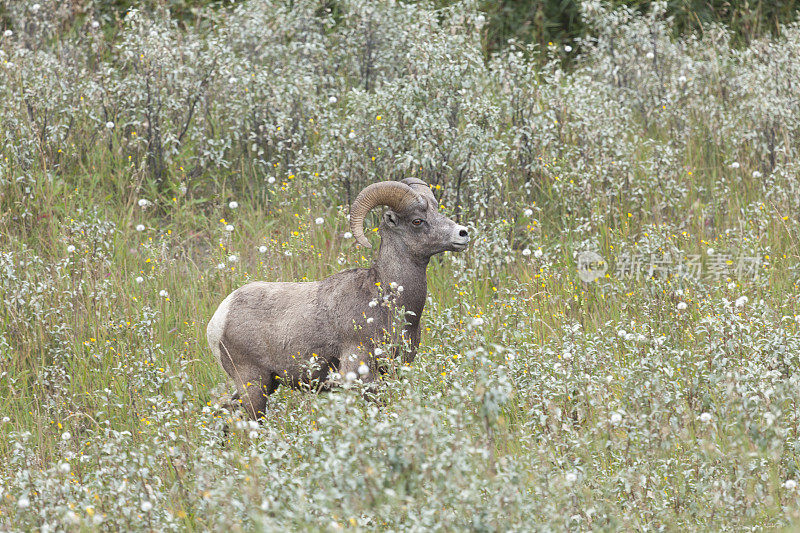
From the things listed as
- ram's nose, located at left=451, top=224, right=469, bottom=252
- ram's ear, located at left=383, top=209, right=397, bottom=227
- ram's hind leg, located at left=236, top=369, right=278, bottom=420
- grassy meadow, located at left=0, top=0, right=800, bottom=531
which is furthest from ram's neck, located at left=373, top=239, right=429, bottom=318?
ram's hind leg, located at left=236, top=369, right=278, bottom=420

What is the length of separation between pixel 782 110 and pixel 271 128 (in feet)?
15.7

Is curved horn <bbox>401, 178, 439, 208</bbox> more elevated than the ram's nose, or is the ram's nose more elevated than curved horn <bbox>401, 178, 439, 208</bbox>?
curved horn <bbox>401, 178, 439, 208</bbox>

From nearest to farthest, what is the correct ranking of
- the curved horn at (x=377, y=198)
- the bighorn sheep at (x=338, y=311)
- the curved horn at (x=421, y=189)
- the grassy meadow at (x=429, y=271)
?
the grassy meadow at (x=429, y=271), the bighorn sheep at (x=338, y=311), the curved horn at (x=377, y=198), the curved horn at (x=421, y=189)

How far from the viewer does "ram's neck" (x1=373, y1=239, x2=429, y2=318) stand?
20.1 ft

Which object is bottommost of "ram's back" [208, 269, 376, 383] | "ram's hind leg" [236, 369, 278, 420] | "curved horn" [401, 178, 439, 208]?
"ram's hind leg" [236, 369, 278, 420]

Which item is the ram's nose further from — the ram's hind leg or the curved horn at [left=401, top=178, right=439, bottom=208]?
the ram's hind leg

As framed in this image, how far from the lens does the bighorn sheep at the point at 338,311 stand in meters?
6.01

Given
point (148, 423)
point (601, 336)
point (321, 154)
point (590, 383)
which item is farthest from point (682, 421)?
point (321, 154)

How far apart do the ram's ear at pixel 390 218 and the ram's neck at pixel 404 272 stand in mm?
112

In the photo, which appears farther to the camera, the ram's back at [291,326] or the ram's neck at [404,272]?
the ram's neck at [404,272]

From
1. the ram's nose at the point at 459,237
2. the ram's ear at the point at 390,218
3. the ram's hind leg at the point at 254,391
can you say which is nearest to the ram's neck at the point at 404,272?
the ram's ear at the point at 390,218

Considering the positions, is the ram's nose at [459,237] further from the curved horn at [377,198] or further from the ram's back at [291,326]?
the ram's back at [291,326]

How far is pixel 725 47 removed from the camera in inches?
437

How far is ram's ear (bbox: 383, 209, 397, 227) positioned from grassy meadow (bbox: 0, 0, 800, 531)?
34.0 inches
